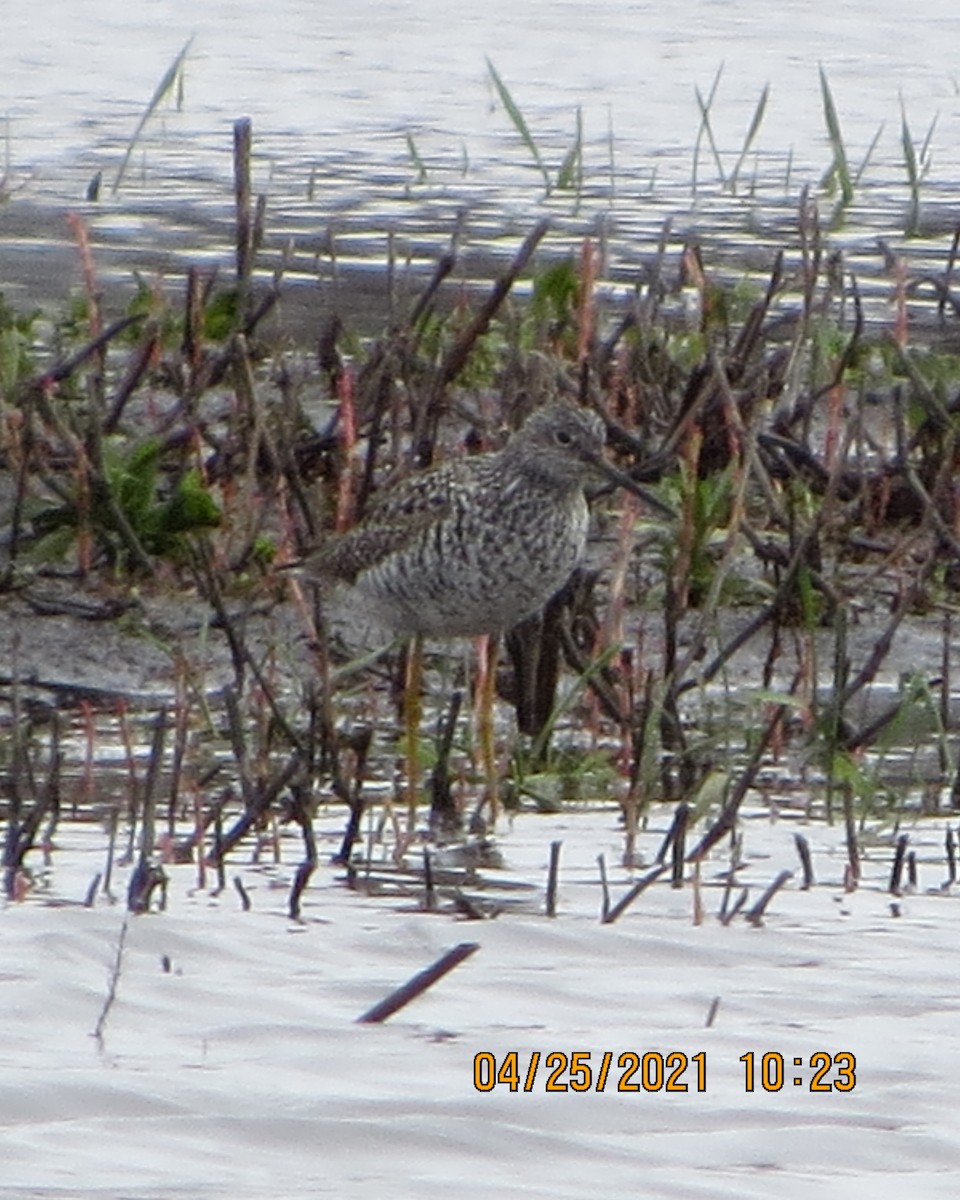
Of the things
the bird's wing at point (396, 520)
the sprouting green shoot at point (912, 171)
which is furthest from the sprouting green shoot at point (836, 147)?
the bird's wing at point (396, 520)

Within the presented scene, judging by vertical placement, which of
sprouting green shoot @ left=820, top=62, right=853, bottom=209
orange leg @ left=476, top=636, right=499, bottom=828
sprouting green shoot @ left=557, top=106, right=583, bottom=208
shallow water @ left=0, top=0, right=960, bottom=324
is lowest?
orange leg @ left=476, top=636, right=499, bottom=828

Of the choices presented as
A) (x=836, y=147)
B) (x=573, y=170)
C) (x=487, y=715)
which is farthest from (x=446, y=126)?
(x=487, y=715)

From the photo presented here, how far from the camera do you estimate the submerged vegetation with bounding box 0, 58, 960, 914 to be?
18.2ft

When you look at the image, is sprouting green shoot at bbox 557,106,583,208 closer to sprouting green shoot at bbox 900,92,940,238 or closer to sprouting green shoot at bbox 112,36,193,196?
sprouting green shoot at bbox 900,92,940,238

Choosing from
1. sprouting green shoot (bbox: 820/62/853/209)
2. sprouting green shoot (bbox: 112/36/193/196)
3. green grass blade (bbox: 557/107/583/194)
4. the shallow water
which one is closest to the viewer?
sprouting green shoot (bbox: 112/36/193/196)

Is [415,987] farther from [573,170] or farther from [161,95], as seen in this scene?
[573,170]

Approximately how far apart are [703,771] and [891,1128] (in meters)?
1.90

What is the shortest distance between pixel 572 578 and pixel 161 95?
10.4 feet

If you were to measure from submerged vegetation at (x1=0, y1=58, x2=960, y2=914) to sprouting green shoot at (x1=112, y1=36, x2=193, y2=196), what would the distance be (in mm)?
833

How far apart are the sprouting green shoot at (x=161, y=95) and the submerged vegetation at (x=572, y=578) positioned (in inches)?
32.8

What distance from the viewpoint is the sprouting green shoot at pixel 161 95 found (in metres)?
9.06

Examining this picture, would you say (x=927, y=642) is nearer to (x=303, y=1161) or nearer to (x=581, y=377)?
(x=581, y=377)

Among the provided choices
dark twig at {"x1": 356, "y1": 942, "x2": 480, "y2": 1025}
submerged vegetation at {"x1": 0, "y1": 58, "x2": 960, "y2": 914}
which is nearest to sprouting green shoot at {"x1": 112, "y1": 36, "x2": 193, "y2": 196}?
submerged vegetation at {"x1": 0, "y1": 58, "x2": 960, "y2": 914}

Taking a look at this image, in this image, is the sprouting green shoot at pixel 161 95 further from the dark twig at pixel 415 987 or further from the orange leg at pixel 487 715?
the dark twig at pixel 415 987
